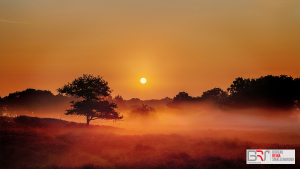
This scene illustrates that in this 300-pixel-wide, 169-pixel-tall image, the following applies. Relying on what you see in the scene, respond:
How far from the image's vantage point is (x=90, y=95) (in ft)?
187

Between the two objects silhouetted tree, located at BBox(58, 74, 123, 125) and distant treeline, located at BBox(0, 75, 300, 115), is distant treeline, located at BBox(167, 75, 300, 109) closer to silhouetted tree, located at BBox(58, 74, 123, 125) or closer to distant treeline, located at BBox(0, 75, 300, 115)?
distant treeline, located at BBox(0, 75, 300, 115)

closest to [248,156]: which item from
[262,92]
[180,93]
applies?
[262,92]

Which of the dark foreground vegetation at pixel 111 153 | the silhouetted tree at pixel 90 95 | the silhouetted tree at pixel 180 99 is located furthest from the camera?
the silhouetted tree at pixel 180 99

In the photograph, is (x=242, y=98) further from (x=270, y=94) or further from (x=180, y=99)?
(x=180, y=99)

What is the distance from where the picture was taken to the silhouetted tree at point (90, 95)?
5622 cm

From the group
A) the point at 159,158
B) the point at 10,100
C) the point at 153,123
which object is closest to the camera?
the point at 159,158

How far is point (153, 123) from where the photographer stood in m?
98.5

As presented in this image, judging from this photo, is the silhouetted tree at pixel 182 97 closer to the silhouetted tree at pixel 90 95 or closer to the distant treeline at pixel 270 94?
the distant treeline at pixel 270 94

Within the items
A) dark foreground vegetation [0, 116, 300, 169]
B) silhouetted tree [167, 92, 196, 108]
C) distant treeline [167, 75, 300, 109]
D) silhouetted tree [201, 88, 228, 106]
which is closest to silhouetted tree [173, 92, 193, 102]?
silhouetted tree [167, 92, 196, 108]

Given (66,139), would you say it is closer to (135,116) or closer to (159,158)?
(159,158)

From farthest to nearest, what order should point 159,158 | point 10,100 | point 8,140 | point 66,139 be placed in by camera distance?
point 10,100, point 66,139, point 8,140, point 159,158

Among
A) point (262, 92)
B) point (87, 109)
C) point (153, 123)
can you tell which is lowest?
point (153, 123)

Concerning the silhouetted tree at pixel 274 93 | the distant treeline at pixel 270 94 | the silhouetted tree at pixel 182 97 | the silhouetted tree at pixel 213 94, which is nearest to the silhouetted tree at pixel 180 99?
the silhouetted tree at pixel 182 97

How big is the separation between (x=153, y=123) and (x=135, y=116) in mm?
8480
